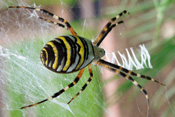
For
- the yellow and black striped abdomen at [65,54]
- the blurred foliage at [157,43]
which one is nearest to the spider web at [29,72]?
the blurred foliage at [157,43]

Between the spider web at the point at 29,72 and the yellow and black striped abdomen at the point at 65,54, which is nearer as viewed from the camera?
the yellow and black striped abdomen at the point at 65,54

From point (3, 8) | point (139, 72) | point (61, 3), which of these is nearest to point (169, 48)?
point (139, 72)

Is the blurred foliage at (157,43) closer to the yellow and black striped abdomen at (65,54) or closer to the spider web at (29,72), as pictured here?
the spider web at (29,72)

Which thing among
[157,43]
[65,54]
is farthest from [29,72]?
[157,43]

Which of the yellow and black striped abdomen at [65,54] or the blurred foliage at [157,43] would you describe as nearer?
the yellow and black striped abdomen at [65,54]

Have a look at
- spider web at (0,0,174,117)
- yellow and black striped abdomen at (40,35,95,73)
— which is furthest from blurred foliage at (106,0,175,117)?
yellow and black striped abdomen at (40,35,95,73)

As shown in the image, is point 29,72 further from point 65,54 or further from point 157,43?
point 157,43
